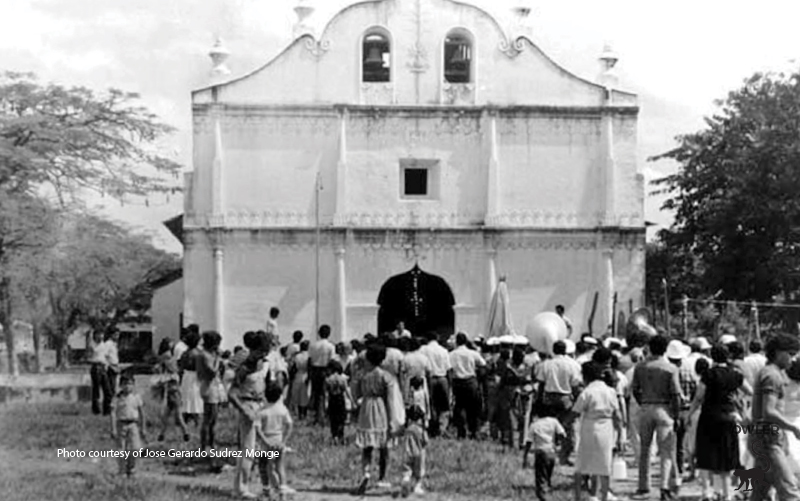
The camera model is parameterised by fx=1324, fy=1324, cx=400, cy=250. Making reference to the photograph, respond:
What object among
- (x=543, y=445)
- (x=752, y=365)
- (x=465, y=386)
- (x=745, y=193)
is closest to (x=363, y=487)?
(x=543, y=445)

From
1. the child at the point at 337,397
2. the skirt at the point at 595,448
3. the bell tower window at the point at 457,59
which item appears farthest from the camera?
the bell tower window at the point at 457,59

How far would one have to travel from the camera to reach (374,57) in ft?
99.6

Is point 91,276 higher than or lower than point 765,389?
higher

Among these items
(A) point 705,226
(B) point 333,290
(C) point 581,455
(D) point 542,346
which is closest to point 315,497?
(C) point 581,455

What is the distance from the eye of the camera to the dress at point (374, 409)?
13891 mm

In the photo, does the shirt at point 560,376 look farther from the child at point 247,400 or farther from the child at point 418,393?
the child at point 247,400

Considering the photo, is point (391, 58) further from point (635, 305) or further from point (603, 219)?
point (635, 305)

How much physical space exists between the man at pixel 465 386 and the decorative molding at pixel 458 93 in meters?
12.1

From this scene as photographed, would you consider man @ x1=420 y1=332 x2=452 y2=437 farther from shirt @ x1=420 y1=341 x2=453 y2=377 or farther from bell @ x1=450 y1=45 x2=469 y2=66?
bell @ x1=450 y1=45 x2=469 y2=66

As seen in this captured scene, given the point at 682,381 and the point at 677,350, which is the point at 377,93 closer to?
the point at 677,350

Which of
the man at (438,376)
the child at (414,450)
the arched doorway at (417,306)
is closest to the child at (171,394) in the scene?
the man at (438,376)

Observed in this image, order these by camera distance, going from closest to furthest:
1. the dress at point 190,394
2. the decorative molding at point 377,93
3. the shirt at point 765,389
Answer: the shirt at point 765,389 < the dress at point 190,394 < the decorative molding at point 377,93

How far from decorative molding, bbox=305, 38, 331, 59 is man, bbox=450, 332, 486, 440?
1273 cm

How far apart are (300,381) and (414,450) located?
6.30 meters
